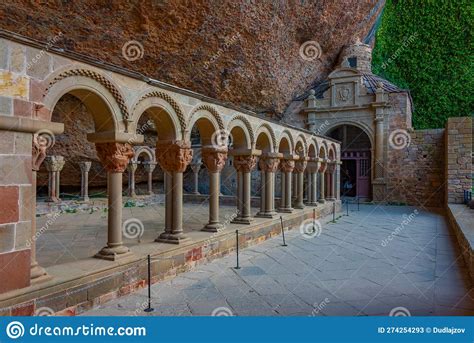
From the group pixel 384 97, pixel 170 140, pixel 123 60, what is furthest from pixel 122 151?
pixel 384 97

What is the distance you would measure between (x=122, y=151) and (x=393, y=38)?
71.7ft

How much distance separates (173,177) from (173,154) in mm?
397

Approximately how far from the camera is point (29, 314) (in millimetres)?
3309

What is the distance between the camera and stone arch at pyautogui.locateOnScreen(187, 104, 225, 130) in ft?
19.8

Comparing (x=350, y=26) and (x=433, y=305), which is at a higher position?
(x=350, y=26)

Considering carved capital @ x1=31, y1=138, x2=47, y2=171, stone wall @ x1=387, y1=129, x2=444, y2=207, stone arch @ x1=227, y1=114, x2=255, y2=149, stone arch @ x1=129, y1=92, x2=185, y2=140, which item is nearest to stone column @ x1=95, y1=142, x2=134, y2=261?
stone arch @ x1=129, y1=92, x2=185, y2=140

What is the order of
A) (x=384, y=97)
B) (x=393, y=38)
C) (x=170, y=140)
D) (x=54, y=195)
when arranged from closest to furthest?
(x=170, y=140)
(x=54, y=195)
(x=384, y=97)
(x=393, y=38)

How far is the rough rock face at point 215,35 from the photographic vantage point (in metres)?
10.5

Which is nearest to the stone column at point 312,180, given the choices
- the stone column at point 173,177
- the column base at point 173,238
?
the stone column at point 173,177

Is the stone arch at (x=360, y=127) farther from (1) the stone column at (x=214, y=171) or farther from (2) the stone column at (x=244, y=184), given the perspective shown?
(1) the stone column at (x=214, y=171)

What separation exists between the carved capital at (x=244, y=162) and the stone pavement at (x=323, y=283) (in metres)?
1.73

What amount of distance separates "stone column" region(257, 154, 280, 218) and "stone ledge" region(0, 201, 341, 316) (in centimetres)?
206

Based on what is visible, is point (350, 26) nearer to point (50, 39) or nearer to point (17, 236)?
point (50, 39)

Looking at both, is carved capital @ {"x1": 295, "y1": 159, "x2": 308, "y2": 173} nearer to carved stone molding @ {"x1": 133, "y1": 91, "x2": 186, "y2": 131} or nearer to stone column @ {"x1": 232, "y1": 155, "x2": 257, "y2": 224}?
stone column @ {"x1": 232, "y1": 155, "x2": 257, "y2": 224}
